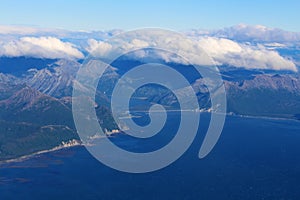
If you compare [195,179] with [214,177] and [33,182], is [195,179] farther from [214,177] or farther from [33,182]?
[33,182]

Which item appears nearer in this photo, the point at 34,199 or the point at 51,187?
the point at 34,199

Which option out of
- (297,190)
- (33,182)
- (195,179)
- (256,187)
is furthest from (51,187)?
(297,190)

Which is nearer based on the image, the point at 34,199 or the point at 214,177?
the point at 34,199

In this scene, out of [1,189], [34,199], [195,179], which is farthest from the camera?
[195,179]

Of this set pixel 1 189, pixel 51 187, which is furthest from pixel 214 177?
pixel 1 189

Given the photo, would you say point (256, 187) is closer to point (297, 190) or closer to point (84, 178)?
point (297, 190)

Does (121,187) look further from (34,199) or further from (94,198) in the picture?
(34,199)

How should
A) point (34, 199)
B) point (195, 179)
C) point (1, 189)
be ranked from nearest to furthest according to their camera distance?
point (34, 199) < point (1, 189) < point (195, 179)
